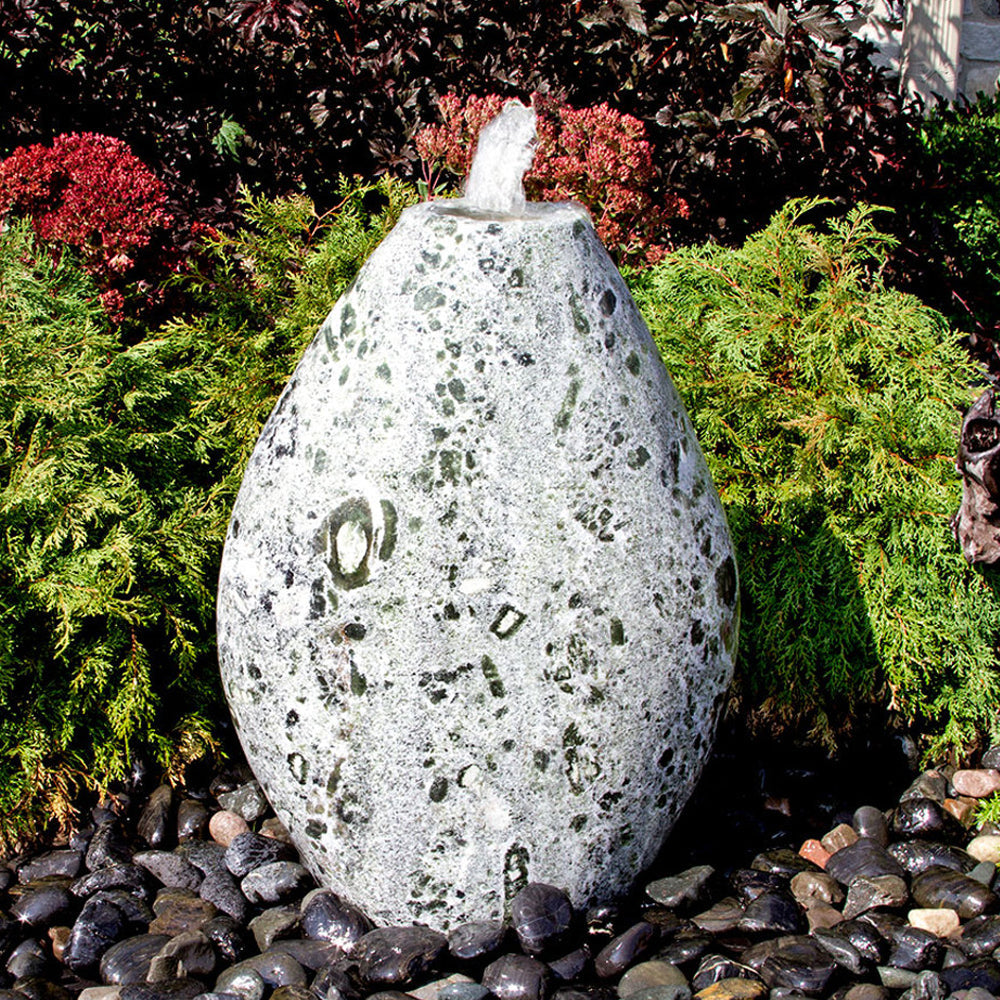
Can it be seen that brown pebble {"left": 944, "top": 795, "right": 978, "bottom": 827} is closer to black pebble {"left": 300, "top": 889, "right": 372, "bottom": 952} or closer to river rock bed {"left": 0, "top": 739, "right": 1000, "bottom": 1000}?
river rock bed {"left": 0, "top": 739, "right": 1000, "bottom": 1000}

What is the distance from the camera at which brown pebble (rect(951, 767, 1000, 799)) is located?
3.48 metres

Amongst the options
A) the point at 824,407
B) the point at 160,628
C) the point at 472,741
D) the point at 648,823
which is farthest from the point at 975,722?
the point at 160,628

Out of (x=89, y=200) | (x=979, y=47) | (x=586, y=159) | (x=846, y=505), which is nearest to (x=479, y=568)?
(x=846, y=505)

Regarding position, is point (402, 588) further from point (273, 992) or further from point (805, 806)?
point (805, 806)

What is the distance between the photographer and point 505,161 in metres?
2.64

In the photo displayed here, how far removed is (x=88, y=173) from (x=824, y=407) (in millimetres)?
3069

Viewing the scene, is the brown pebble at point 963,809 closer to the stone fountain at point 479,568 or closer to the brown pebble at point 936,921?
the brown pebble at point 936,921

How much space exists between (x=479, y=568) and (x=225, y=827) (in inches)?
58.1

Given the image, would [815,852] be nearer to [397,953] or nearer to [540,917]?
[540,917]

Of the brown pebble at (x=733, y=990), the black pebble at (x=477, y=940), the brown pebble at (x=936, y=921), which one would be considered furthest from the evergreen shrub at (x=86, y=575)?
the brown pebble at (x=936, y=921)

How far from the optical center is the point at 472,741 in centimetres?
246

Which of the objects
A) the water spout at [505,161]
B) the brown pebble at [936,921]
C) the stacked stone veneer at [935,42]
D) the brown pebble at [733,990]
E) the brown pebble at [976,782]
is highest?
the stacked stone veneer at [935,42]

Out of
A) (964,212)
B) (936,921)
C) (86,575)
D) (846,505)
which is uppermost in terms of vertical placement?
(964,212)

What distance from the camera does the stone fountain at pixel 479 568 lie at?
240cm
